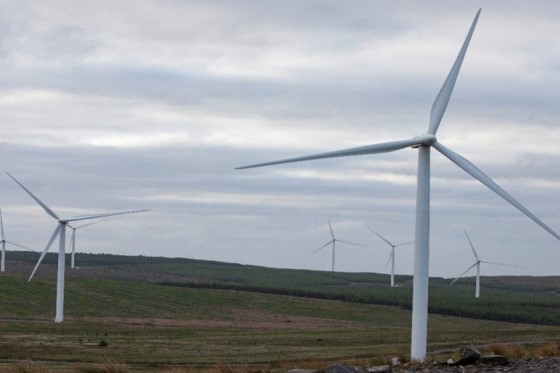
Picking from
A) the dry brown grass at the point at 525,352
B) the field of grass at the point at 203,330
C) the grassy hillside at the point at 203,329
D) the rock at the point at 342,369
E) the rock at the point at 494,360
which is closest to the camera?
the rock at the point at 342,369

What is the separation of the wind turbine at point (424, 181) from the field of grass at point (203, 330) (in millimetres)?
1539

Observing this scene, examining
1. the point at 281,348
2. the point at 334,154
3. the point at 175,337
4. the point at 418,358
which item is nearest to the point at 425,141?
the point at 334,154

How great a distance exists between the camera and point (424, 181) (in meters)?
40.8

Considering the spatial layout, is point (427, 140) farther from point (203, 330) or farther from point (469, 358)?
point (203, 330)

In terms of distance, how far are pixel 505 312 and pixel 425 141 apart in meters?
84.3

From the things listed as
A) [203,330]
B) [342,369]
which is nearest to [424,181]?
[342,369]

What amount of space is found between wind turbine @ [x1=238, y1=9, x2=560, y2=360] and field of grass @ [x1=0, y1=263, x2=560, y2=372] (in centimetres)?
154

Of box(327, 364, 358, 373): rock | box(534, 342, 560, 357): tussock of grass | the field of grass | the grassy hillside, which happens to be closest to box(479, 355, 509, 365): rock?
box(534, 342, 560, 357): tussock of grass

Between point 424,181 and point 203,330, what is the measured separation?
41.4 m

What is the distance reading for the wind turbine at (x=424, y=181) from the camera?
38.9m

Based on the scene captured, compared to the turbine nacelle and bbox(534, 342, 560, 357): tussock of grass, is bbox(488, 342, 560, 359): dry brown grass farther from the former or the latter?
the turbine nacelle

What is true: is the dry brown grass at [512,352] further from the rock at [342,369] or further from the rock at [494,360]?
the rock at [342,369]

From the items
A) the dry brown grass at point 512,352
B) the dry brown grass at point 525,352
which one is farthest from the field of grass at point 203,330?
the dry brown grass at point 525,352

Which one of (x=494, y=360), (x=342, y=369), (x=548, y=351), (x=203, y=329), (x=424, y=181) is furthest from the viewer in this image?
(x=203, y=329)
